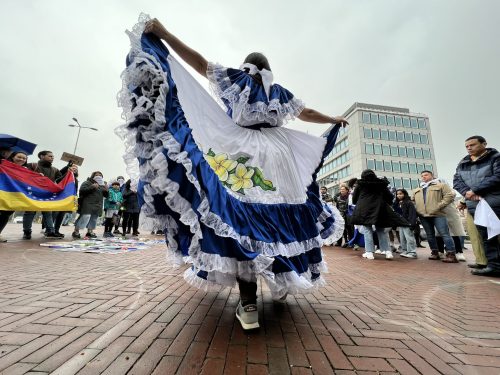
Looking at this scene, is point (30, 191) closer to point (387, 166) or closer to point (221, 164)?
point (221, 164)

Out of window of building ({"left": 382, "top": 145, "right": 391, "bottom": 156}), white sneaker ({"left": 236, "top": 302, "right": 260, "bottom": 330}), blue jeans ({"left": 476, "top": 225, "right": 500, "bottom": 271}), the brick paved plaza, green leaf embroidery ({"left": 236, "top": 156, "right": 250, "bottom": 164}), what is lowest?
the brick paved plaza

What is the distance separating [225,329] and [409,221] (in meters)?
6.42

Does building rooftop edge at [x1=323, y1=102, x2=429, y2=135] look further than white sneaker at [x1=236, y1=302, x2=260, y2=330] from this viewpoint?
Yes

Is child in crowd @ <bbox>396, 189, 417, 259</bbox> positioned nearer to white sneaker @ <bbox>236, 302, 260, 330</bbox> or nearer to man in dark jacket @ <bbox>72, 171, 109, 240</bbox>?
white sneaker @ <bbox>236, 302, 260, 330</bbox>

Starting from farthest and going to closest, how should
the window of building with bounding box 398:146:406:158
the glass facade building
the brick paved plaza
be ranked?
the window of building with bounding box 398:146:406:158 → the glass facade building → the brick paved plaza

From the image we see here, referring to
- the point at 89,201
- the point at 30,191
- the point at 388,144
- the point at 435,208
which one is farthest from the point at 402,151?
the point at 30,191

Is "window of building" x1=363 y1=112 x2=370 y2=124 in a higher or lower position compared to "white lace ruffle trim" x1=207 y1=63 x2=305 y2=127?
higher

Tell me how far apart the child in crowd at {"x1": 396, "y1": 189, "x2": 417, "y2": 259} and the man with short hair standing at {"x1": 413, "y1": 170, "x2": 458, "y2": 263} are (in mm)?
314

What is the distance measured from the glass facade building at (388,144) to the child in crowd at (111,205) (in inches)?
1719

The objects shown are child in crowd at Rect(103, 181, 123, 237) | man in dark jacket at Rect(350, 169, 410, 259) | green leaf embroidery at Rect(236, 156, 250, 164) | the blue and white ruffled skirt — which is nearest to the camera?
the blue and white ruffled skirt

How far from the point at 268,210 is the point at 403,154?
181 feet

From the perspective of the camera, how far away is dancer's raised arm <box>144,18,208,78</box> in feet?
6.22

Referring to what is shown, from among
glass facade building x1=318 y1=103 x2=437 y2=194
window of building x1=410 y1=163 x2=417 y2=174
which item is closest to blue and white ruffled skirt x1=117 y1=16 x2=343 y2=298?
glass facade building x1=318 y1=103 x2=437 y2=194

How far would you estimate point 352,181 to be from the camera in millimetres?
8289
